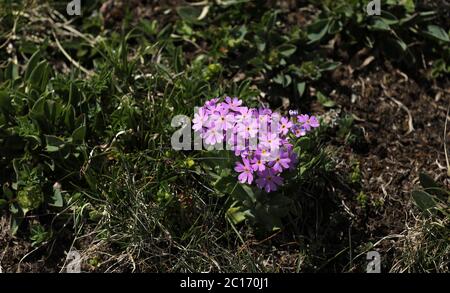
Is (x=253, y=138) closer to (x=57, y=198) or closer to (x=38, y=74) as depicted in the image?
(x=57, y=198)

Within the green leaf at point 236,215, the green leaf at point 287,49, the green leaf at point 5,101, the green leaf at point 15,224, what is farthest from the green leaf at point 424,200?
the green leaf at point 5,101

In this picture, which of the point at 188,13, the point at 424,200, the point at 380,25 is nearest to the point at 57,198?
the point at 188,13

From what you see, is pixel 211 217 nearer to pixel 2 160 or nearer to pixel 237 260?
pixel 237 260

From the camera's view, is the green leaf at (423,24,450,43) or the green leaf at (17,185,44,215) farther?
the green leaf at (423,24,450,43)

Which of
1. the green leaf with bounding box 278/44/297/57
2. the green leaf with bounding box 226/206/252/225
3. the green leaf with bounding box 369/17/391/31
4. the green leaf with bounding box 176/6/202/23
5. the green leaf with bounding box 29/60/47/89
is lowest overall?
the green leaf with bounding box 226/206/252/225

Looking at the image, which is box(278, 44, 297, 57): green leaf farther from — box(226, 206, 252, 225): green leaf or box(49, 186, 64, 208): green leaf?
box(49, 186, 64, 208): green leaf

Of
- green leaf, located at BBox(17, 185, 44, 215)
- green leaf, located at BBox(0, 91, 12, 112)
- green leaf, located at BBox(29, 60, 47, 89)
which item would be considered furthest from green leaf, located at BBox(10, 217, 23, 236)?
green leaf, located at BBox(29, 60, 47, 89)
